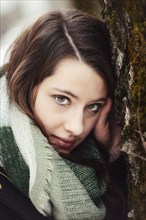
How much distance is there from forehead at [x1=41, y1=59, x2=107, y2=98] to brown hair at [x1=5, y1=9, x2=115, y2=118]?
1.3 inches

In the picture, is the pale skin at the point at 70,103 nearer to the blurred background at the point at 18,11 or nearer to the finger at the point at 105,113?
the finger at the point at 105,113

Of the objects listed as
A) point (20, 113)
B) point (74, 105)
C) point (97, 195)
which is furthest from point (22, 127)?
point (97, 195)

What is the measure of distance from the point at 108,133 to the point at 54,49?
700 millimetres

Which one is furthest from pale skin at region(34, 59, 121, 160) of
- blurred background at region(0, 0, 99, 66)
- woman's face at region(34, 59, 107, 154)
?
blurred background at region(0, 0, 99, 66)

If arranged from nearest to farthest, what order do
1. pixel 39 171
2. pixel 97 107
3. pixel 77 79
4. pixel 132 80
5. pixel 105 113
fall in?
1. pixel 132 80
2. pixel 77 79
3. pixel 39 171
4. pixel 97 107
5. pixel 105 113

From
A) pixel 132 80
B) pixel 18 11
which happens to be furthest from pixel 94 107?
pixel 18 11

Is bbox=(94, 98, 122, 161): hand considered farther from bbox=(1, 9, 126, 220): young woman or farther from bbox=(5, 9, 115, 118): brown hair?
bbox=(5, 9, 115, 118): brown hair

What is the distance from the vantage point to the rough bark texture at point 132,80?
2.92m

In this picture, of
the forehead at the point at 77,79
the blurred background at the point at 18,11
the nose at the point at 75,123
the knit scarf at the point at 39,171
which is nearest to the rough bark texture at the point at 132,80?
the forehead at the point at 77,79

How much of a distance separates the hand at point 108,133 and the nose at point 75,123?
26cm

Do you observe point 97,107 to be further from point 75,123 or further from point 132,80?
point 132,80

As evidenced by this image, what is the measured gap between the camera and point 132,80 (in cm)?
301

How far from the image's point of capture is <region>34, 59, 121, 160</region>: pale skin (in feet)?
10.9

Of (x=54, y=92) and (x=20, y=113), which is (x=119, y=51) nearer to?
(x=54, y=92)
